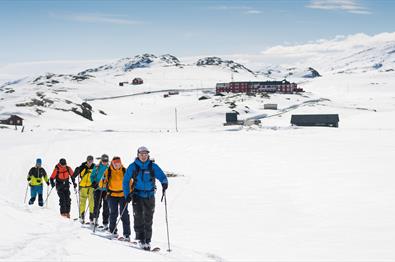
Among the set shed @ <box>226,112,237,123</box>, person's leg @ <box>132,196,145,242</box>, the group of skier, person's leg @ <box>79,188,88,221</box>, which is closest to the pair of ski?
the group of skier

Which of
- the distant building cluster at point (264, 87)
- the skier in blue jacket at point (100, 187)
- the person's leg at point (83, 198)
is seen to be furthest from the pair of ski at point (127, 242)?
the distant building cluster at point (264, 87)

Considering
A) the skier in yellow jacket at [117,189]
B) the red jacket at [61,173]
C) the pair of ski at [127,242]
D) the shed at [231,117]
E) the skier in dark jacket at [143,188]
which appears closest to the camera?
the skier in dark jacket at [143,188]

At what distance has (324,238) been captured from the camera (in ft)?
51.1

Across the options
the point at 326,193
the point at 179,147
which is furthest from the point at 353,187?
the point at 179,147

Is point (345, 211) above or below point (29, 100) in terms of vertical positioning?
below

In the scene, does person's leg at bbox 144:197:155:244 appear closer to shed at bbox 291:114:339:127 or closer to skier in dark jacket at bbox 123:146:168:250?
skier in dark jacket at bbox 123:146:168:250

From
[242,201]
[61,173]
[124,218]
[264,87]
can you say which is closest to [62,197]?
[61,173]

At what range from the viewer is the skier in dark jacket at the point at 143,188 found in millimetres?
10633

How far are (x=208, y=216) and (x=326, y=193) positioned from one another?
30.0 feet

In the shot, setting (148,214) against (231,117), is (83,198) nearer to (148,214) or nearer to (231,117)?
(148,214)

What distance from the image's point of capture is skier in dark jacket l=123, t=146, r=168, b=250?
1063 centimetres

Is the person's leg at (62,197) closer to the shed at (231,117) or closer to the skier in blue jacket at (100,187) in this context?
the skier in blue jacket at (100,187)

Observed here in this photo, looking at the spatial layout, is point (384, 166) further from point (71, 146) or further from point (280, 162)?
point (71, 146)

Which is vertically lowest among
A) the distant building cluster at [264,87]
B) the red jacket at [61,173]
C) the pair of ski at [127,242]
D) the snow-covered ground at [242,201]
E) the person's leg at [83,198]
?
the snow-covered ground at [242,201]
